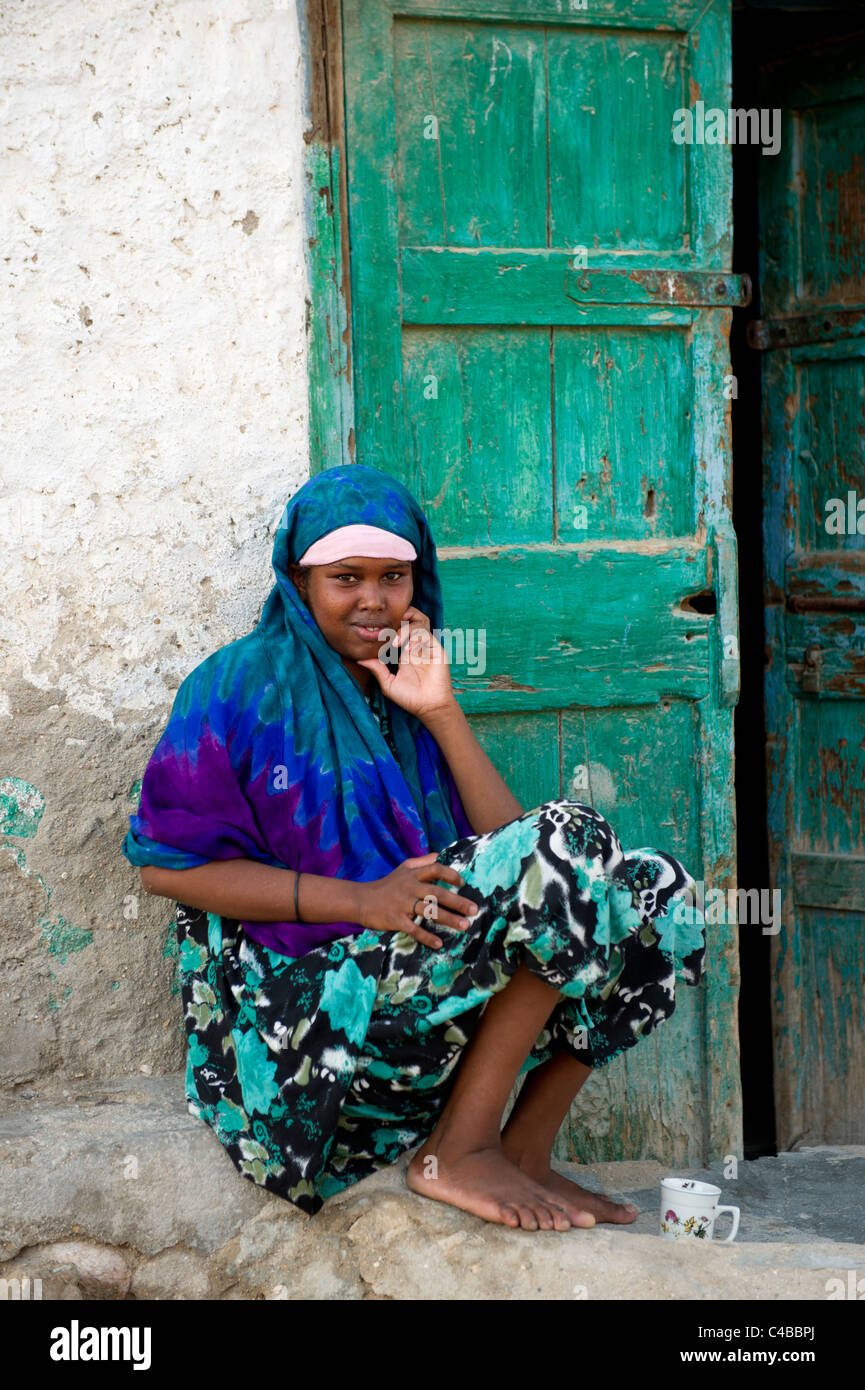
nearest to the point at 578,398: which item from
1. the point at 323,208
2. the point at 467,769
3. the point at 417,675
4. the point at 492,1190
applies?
the point at 323,208

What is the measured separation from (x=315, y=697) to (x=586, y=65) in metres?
1.58

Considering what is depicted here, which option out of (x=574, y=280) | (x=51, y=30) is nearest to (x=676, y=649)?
(x=574, y=280)

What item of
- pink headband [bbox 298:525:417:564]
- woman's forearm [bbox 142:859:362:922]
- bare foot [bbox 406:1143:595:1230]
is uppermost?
pink headband [bbox 298:525:417:564]

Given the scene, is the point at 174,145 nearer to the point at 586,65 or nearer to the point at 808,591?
the point at 586,65

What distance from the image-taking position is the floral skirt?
2.12 m

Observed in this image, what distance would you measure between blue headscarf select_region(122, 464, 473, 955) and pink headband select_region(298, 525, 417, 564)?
0.06 feet

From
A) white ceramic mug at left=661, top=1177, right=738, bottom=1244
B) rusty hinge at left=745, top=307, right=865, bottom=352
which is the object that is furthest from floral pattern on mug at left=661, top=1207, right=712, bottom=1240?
rusty hinge at left=745, top=307, right=865, bottom=352

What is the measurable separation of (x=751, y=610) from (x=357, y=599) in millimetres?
2788

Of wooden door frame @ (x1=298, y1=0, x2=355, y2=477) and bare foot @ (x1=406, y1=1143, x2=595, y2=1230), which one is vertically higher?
wooden door frame @ (x1=298, y1=0, x2=355, y2=477)

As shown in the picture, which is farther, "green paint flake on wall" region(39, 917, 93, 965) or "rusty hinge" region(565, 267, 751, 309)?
"rusty hinge" region(565, 267, 751, 309)

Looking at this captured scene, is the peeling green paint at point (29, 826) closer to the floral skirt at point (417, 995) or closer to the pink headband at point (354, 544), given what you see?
the floral skirt at point (417, 995)

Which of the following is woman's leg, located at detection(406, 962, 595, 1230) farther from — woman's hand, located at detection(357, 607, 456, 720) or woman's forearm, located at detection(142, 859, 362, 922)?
woman's hand, located at detection(357, 607, 456, 720)

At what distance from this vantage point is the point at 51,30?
262 centimetres

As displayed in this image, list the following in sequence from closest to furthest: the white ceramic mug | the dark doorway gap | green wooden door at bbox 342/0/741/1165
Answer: the white ceramic mug < green wooden door at bbox 342/0/741/1165 < the dark doorway gap
